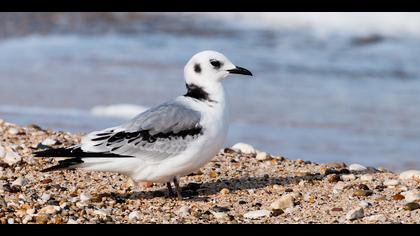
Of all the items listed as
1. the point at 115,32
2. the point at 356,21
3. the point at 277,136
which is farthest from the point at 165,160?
the point at 356,21

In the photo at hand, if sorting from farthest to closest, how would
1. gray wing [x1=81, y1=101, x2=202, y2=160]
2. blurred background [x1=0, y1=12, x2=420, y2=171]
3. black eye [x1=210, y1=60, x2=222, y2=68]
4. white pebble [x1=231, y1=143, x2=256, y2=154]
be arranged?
blurred background [x1=0, y1=12, x2=420, y2=171]
white pebble [x1=231, y1=143, x2=256, y2=154]
black eye [x1=210, y1=60, x2=222, y2=68]
gray wing [x1=81, y1=101, x2=202, y2=160]

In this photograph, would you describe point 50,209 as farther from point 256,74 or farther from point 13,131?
point 256,74

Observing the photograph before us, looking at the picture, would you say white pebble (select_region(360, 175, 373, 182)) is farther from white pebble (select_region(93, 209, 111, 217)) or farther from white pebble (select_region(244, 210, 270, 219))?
white pebble (select_region(93, 209, 111, 217))

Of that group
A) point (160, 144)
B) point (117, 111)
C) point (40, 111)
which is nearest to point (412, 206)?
point (160, 144)

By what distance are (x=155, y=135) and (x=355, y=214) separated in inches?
57.4

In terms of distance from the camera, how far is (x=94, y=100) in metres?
11.2

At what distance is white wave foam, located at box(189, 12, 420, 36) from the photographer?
17.3 m

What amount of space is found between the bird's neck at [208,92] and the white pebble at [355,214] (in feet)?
4.15

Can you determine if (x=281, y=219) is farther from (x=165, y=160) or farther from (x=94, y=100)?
(x=94, y=100)

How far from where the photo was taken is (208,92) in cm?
646

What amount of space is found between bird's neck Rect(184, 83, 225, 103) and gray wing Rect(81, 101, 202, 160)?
20 cm

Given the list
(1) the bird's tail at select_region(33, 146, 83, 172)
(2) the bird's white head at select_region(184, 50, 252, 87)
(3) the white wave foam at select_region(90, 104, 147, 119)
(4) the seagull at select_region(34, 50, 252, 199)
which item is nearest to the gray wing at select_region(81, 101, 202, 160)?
(4) the seagull at select_region(34, 50, 252, 199)

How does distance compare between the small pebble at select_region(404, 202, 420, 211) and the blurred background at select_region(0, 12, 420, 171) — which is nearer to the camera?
the small pebble at select_region(404, 202, 420, 211)

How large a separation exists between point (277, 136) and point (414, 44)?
23.7ft
